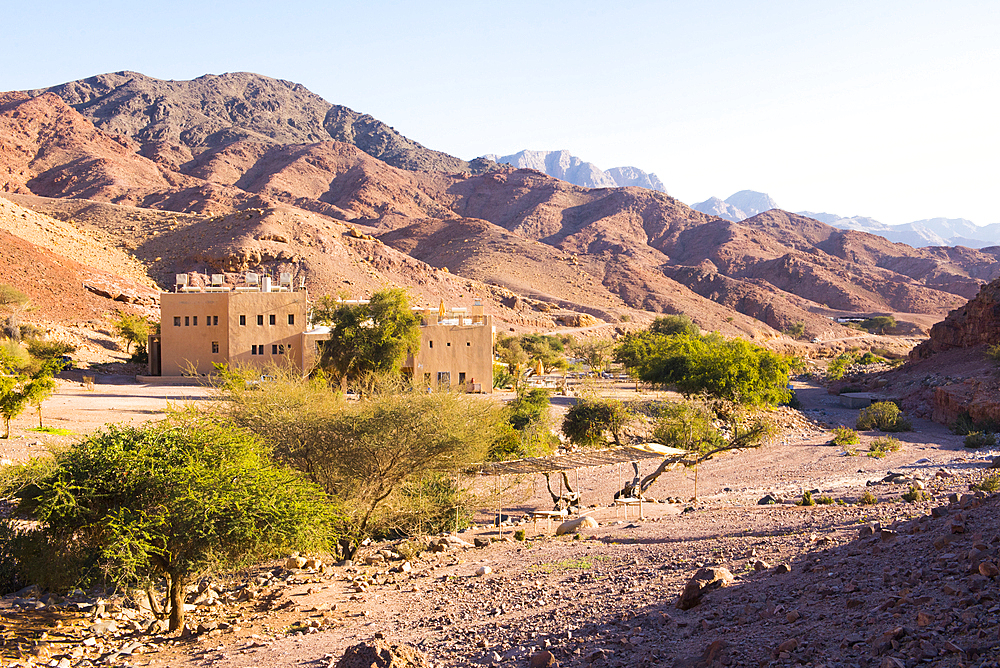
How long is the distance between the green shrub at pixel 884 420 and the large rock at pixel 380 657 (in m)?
31.6

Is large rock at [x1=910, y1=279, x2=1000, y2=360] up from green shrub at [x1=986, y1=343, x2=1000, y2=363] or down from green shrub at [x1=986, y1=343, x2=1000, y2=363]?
up

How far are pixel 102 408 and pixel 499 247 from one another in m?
80.3

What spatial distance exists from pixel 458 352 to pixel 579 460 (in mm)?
12226

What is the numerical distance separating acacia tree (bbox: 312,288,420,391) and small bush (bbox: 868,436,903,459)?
2055 cm

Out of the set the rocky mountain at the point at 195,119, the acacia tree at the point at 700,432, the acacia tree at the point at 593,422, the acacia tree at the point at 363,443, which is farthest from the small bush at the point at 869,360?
the rocky mountain at the point at 195,119

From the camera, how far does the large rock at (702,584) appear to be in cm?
771

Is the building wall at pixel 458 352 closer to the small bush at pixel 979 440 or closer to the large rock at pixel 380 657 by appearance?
the small bush at pixel 979 440

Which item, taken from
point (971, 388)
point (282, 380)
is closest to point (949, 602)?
point (282, 380)

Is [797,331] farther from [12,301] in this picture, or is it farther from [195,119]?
[195,119]

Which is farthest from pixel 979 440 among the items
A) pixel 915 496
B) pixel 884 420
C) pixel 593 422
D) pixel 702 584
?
pixel 702 584

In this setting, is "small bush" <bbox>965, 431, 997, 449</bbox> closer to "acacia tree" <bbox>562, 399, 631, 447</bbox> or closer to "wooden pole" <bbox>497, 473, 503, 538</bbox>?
"acacia tree" <bbox>562, 399, 631, 447</bbox>

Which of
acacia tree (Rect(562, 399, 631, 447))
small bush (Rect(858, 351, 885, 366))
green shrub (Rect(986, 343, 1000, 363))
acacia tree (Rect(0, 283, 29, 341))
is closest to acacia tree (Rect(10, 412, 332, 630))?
acacia tree (Rect(562, 399, 631, 447))

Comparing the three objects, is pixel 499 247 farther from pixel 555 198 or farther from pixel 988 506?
pixel 988 506

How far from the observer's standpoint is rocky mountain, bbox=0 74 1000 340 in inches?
2982
